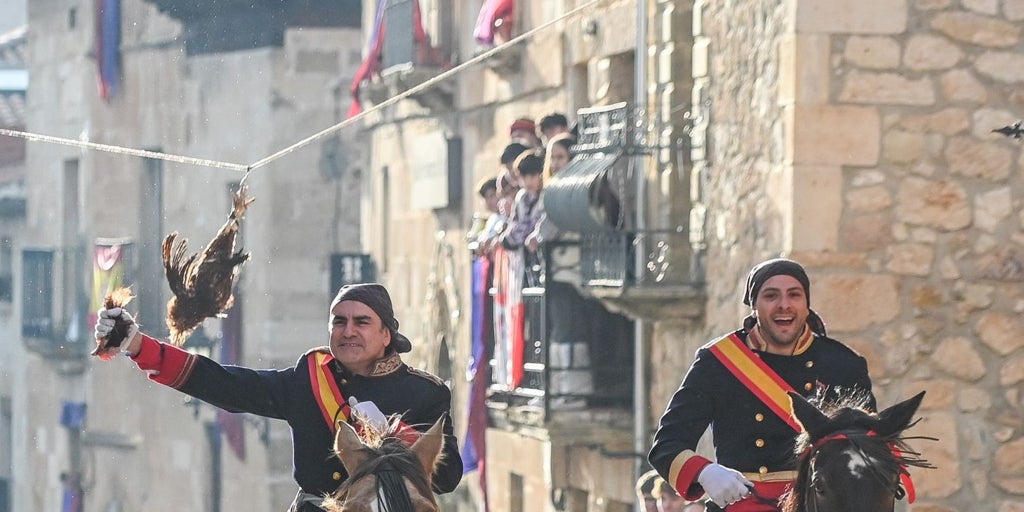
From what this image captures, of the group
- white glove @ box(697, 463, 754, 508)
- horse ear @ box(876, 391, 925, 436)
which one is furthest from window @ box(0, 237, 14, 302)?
horse ear @ box(876, 391, 925, 436)

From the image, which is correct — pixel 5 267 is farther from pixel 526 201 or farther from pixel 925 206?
pixel 925 206

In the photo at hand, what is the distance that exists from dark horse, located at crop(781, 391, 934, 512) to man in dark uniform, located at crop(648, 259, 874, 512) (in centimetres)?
78

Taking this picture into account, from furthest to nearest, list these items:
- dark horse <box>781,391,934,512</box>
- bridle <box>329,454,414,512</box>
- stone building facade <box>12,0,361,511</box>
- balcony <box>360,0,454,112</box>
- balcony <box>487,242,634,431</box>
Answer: stone building facade <box>12,0,361,511</box> → balcony <box>360,0,454,112</box> → balcony <box>487,242,634,431</box> → dark horse <box>781,391,934,512</box> → bridle <box>329,454,414,512</box>

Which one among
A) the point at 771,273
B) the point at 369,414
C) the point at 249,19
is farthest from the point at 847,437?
the point at 249,19

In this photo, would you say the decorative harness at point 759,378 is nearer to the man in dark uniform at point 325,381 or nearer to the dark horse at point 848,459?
the dark horse at point 848,459

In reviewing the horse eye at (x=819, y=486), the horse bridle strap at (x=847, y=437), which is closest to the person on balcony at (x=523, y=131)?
the horse bridle strap at (x=847, y=437)

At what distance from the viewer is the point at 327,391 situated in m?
8.96

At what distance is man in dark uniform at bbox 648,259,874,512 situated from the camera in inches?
348

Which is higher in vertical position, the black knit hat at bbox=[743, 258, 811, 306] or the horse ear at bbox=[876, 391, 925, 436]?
the black knit hat at bbox=[743, 258, 811, 306]

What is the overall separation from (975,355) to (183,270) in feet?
17.7

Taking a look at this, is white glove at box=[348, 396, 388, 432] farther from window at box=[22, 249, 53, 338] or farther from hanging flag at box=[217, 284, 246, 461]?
window at box=[22, 249, 53, 338]

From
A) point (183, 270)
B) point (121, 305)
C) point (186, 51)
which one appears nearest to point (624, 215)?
point (183, 270)

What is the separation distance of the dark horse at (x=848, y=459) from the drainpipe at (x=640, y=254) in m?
9.22

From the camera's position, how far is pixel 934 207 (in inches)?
558
